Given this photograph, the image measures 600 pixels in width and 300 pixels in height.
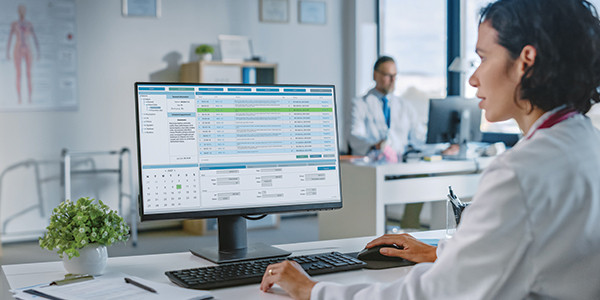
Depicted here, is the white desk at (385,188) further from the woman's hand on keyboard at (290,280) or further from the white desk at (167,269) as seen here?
the woman's hand on keyboard at (290,280)

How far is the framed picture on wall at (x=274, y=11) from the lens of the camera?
243 inches

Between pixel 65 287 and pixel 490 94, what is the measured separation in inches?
36.2

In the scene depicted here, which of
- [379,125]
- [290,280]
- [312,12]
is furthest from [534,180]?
[312,12]

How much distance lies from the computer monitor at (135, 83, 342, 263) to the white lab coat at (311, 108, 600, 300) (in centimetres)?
73

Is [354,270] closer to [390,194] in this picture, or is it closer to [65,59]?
[390,194]

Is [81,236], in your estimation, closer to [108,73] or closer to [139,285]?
[139,285]

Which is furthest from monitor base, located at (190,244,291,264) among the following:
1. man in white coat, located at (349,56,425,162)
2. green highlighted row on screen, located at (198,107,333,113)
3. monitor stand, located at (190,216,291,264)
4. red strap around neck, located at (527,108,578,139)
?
man in white coat, located at (349,56,425,162)

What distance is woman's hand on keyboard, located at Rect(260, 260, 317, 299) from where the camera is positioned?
1.27m

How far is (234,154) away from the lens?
1.69 meters

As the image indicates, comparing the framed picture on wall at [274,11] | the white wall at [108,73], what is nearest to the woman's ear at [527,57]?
the white wall at [108,73]

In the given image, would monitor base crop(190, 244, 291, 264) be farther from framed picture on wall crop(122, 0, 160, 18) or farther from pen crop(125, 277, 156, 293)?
framed picture on wall crop(122, 0, 160, 18)

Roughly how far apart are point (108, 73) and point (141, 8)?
636 millimetres

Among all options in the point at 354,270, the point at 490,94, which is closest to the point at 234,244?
the point at 354,270

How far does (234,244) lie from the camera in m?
1.72
